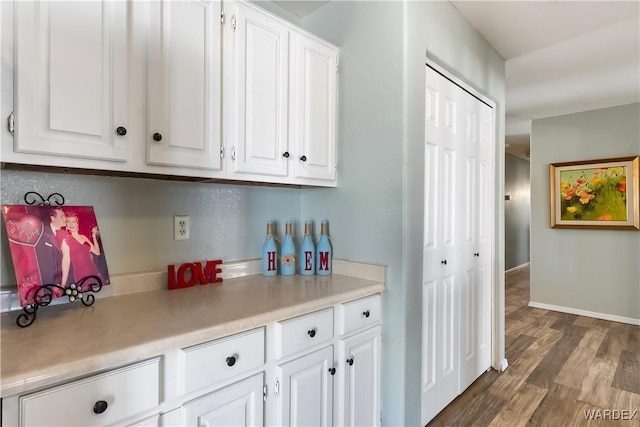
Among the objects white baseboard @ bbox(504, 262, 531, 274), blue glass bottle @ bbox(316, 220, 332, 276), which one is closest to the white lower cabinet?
blue glass bottle @ bbox(316, 220, 332, 276)

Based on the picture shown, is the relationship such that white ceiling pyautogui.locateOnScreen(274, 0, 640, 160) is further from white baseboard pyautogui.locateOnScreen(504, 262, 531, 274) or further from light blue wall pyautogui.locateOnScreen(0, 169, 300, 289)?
white baseboard pyautogui.locateOnScreen(504, 262, 531, 274)

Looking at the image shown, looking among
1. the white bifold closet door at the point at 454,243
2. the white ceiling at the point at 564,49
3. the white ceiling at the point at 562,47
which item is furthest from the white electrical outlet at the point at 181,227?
the white ceiling at the point at 564,49

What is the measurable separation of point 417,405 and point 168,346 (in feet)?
4.51

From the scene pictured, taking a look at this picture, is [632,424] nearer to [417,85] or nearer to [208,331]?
[417,85]

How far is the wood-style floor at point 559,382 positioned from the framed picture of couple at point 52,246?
6.39 feet

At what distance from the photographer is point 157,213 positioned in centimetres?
151

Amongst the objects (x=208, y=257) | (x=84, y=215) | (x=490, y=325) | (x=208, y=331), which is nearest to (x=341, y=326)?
(x=208, y=331)

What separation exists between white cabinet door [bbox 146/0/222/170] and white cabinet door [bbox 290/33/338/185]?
16.2 inches

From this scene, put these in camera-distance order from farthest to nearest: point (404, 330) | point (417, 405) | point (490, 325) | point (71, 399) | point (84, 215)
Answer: point (490, 325), point (417, 405), point (404, 330), point (84, 215), point (71, 399)

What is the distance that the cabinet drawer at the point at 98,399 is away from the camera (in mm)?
764

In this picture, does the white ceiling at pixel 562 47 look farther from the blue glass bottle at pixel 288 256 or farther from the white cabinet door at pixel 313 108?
the blue glass bottle at pixel 288 256

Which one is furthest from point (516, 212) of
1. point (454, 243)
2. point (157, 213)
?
point (157, 213)

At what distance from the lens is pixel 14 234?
42.7 inches

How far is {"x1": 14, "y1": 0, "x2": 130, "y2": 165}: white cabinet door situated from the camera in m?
0.98
